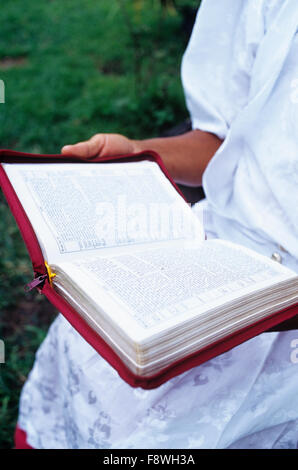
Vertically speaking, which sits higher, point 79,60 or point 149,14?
point 149,14

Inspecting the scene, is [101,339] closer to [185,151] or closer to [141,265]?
[141,265]

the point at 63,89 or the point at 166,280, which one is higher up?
the point at 166,280

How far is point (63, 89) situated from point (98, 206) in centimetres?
242

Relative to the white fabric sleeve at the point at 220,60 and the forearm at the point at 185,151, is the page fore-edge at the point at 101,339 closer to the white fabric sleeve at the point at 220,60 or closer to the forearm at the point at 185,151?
the forearm at the point at 185,151

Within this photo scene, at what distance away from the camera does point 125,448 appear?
24.9 inches

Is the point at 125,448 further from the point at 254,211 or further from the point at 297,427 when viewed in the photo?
the point at 254,211

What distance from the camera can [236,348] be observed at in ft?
2.23

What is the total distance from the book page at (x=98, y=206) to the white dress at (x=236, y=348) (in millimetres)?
171

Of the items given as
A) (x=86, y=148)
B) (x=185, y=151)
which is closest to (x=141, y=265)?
(x=86, y=148)

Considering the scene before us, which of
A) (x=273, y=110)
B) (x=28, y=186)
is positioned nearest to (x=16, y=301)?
(x=28, y=186)

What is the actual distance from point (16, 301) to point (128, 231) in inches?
40.3

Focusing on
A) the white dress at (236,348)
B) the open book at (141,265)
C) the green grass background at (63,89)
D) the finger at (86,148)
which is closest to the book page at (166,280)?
the open book at (141,265)

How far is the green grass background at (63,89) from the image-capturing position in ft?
4.89
